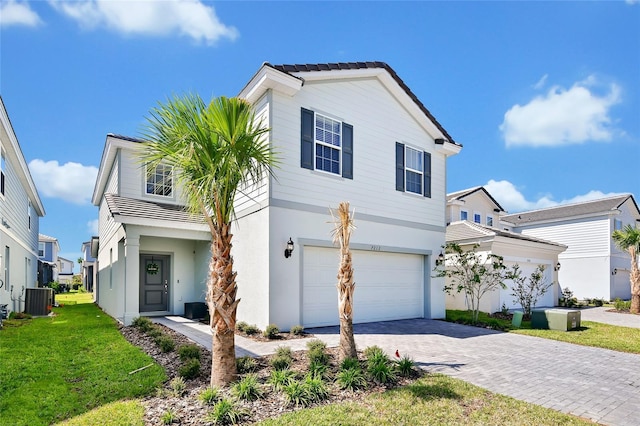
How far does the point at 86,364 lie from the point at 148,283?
669 centimetres

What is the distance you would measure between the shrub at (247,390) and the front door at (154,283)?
9.49 meters

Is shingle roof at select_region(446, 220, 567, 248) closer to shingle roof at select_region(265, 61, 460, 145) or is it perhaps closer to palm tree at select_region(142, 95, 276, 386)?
shingle roof at select_region(265, 61, 460, 145)

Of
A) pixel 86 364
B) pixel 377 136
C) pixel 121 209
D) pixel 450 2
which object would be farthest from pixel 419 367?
pixel 450 2

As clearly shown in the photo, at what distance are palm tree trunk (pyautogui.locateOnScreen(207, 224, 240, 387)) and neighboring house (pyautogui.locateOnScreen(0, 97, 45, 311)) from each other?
9344 mm

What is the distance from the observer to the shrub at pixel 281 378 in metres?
5.43

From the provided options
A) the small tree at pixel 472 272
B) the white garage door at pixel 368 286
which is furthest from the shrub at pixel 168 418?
the small tree at pixel 472 272

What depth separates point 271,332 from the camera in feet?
29.7

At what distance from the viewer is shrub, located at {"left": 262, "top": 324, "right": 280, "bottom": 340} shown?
9.03 metres

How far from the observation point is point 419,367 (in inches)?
266

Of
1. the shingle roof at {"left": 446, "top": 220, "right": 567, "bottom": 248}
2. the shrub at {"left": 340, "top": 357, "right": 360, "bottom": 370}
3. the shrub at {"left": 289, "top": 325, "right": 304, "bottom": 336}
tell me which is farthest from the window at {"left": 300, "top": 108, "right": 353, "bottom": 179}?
the shingle roof at {"left": 446, "top": 220, "right": 567, "bottom": 248}

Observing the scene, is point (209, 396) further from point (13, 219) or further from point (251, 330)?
point (13, 219)

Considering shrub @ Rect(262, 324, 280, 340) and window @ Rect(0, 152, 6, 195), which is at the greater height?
window @ Rect(0, 152, 6, 195)

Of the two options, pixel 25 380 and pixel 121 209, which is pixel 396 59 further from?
pixel 25 380

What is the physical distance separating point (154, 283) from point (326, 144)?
824 cm
